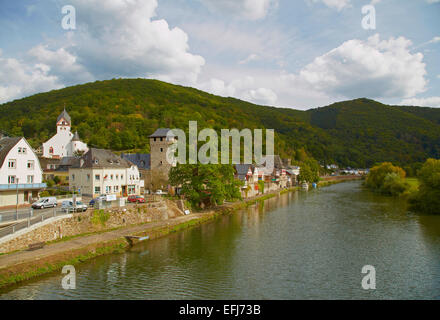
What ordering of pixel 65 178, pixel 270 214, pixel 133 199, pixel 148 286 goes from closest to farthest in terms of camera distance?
pixel 148 286 < pixel 133 199 < pixel 270 214 < pixel 65 178

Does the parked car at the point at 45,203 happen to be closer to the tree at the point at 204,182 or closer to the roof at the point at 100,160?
the roof at the point at 100,160

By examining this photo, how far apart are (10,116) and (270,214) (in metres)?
116

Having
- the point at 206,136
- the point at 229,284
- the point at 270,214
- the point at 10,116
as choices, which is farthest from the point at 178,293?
the point at 10,116

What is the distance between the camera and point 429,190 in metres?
44.3

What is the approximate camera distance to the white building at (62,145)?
252 feet

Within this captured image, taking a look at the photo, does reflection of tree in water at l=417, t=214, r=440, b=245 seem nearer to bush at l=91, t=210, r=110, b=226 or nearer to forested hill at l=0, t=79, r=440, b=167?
bush at l=91, t=210, r=110, b=226

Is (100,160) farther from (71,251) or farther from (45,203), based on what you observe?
(71,251)

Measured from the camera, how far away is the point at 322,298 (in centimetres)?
1652

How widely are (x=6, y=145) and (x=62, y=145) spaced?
5236 centimetres

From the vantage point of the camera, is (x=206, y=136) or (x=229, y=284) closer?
(x=229, y=284)

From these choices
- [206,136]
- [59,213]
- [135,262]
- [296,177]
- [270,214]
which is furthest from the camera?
[296,177]

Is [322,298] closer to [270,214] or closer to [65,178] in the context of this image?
[270,214]

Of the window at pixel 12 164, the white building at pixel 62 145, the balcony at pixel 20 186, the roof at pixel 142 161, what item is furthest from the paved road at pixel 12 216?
the white building at pixel 62 145

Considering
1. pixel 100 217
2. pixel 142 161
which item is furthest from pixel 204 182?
pixel 142 161
